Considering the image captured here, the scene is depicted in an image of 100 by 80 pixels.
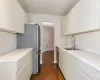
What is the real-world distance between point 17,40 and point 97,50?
8.22 feet

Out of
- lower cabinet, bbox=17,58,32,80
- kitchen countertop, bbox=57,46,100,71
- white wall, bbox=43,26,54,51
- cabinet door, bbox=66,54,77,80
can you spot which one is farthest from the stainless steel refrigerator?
white wall, bbox=43,26,54,51

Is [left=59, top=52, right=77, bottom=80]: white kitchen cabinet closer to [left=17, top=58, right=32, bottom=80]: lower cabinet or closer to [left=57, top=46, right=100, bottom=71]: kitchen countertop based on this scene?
[left=57, top=46, right=100, bottom=71]: kitchen countertop

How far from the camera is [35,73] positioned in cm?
374

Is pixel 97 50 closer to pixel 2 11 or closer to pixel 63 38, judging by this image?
pixel 2 11

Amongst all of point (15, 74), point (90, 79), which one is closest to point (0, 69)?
point (15, 74)

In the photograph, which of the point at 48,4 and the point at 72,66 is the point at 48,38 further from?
the point at 72,66

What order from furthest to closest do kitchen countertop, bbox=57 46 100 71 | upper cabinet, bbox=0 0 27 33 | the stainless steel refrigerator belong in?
the stainless steel refrigerator → upper cabinet, bbox=0 0 27 33 → kitchen countertop, bbox=57 46 100 71

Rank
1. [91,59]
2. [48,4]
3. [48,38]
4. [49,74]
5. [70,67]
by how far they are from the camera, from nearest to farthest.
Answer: [91,59]
[70,67]
[48,4]
[49,74]
[48,38]

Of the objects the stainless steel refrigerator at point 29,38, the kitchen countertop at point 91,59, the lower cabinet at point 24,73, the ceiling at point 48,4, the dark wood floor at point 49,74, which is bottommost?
the dark wood floor at point 49,74

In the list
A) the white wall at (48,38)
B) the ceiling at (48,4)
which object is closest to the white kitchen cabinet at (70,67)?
the ceiling at (48,4)

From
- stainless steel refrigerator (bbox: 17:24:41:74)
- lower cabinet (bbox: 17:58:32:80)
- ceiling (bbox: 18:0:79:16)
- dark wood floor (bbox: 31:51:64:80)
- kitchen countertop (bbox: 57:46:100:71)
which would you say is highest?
ceiling (bbox: 18:0:79:16)

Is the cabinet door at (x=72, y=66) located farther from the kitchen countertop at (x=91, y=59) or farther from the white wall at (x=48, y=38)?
the white wall at (x=48, y=38)

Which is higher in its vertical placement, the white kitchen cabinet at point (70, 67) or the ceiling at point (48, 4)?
the ceiling at point (48, 4)

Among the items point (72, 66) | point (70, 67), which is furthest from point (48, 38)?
point (72, 66)
